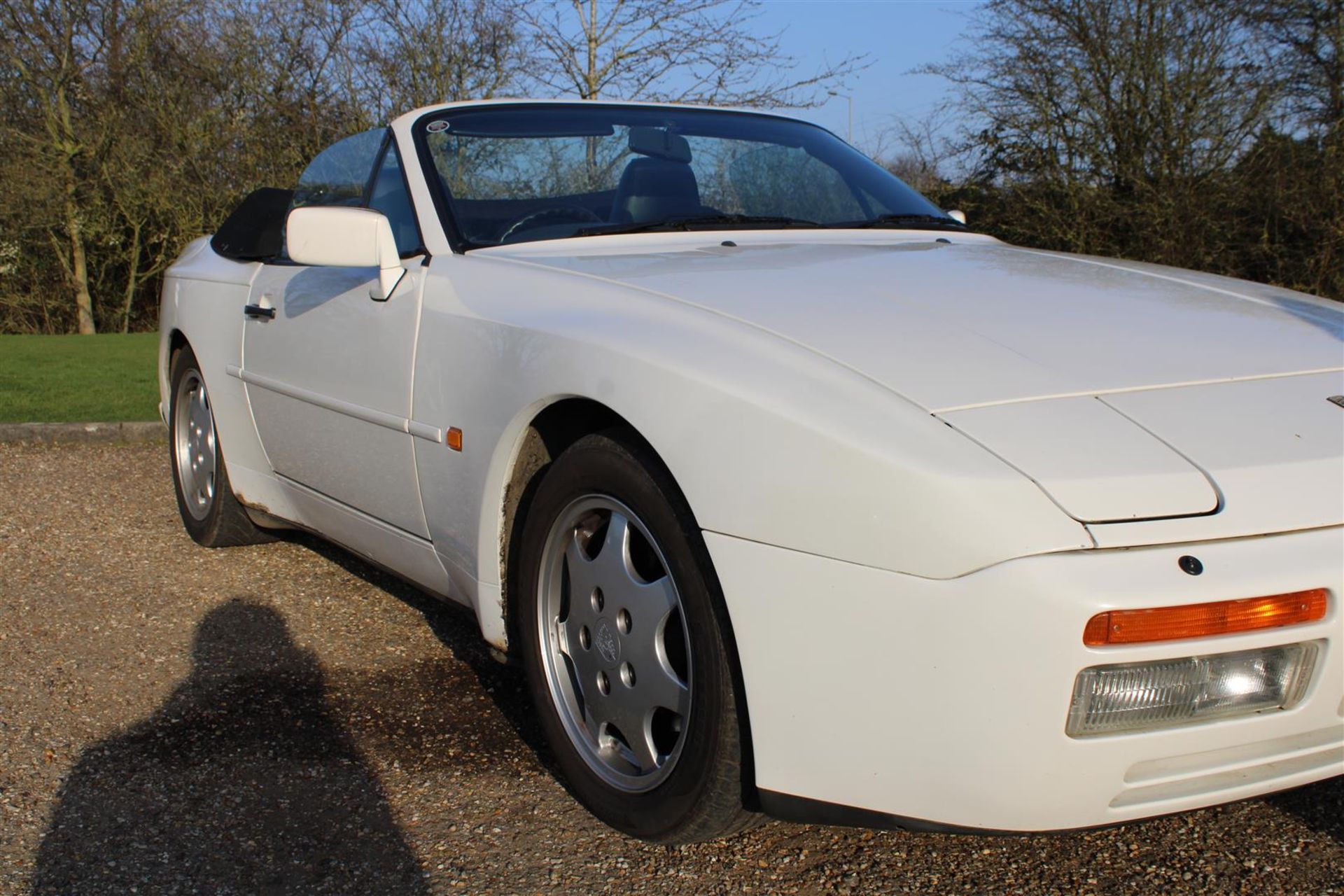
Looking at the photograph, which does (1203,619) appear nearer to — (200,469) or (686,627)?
(686,627)

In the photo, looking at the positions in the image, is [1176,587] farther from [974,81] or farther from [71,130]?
[71,130]

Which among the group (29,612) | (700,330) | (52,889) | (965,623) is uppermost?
(700,330)

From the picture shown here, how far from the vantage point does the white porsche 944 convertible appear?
5.84ft

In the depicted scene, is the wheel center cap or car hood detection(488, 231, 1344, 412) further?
the wheel center cap

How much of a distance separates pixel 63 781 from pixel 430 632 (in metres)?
1.23

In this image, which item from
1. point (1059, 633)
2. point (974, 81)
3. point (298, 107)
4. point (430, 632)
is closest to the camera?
point (1059, 633)

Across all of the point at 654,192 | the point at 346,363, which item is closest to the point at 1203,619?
the point at 654,192

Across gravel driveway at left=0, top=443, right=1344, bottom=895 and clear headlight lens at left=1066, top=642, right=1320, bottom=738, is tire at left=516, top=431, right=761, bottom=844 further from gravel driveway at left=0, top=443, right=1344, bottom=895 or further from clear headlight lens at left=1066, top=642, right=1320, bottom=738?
clear headlight lens at left=1066, top=642, right=1320, bottom=738

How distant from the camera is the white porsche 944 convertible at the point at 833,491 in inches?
70.1

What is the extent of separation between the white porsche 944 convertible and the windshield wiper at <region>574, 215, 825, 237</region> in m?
0.02

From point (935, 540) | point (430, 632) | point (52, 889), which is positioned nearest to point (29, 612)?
point (430, 632)

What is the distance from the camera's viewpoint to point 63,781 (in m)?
2.73

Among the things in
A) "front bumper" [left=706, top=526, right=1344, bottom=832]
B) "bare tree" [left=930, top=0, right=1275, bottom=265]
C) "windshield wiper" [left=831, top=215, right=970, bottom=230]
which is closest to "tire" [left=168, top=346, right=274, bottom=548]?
"windshield wiper" [left=831, top=215, right=970, bottom=230]

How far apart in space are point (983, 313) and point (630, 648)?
36.1 inches
